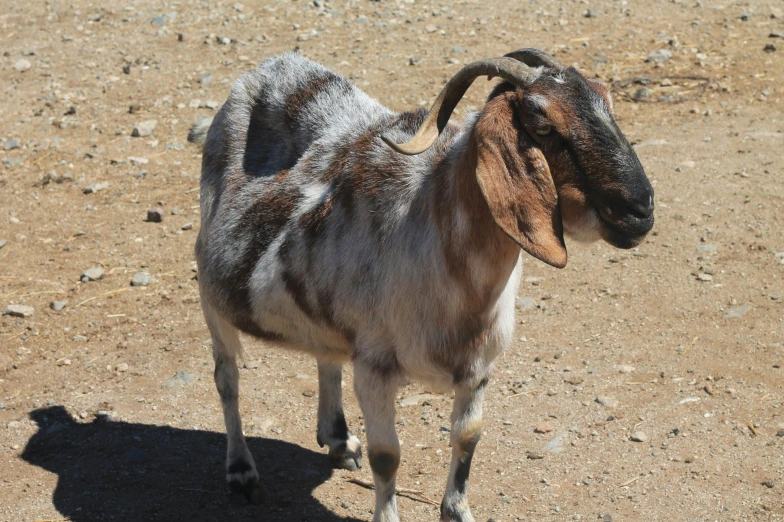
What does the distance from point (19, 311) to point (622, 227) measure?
530 centimetres

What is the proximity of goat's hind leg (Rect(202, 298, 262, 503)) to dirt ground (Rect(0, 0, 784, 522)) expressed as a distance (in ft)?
0.39

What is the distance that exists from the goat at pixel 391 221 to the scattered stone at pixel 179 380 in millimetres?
936

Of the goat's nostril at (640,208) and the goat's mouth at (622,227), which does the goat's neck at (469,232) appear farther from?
the goat's nostril at (640,208)

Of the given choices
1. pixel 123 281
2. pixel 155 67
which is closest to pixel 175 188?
pixel 123 281

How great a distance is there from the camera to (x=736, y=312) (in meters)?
7.24

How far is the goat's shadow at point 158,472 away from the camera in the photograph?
5.66 meters

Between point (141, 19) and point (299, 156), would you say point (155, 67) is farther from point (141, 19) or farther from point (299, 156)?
point (299, 156)

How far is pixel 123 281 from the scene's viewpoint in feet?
26.9

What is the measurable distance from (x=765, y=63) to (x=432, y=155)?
25.9ft

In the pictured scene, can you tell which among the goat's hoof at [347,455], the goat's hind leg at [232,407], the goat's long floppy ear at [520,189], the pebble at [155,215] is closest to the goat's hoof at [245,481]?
the goat's hind leg at [232,407]

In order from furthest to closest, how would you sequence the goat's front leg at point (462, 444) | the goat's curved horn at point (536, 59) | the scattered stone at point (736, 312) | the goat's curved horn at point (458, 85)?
the scattered stone at point (736, 312)
the goat's front leg at point (462, 444)
the goat's curved horn at point (536, 59)
the goat's curved horn at point (458, 85)

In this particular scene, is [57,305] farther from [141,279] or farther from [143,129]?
[143,129]

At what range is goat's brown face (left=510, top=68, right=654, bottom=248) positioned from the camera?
4.00 meters

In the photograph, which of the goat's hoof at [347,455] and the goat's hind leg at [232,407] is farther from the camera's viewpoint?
the goat's hoof at [347,455]
